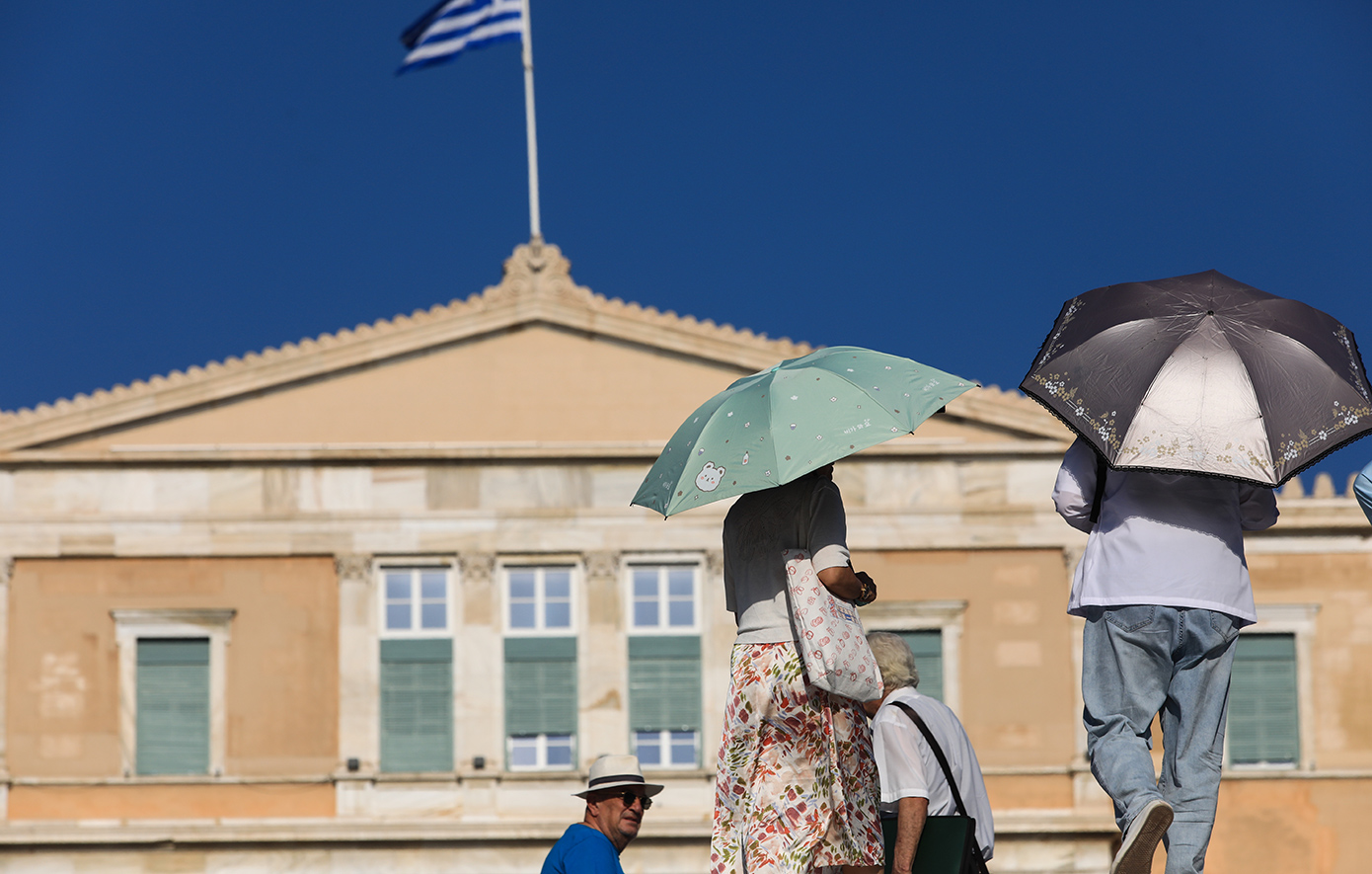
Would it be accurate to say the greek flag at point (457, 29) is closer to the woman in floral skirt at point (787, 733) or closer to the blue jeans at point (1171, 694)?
the woman in floral skirt at point (787, 733)

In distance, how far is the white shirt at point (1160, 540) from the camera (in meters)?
5.86

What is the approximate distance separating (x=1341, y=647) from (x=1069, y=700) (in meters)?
3.57

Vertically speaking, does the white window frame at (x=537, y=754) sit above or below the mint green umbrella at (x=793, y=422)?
below

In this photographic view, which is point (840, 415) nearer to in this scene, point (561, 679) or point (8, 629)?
point (561, 679)

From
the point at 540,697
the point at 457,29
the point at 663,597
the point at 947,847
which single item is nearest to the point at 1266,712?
the point at 663,597

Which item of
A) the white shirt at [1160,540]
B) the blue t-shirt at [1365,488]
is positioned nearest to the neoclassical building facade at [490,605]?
the blue t-shirt at [1365,488]

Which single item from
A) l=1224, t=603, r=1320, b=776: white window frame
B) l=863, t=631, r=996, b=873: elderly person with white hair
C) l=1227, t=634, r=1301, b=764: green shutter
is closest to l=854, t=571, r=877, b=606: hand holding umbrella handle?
l=863, t=631, r=996, b=873: elderly person with white hair

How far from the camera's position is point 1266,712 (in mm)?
23312

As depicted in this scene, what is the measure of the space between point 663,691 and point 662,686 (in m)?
0.06

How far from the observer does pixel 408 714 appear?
2284 cm

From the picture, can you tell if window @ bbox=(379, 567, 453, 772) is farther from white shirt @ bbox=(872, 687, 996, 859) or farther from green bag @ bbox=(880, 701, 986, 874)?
green bag @ bbox=(880, 701, 986, 874)

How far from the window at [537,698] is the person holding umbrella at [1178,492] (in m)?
17.1

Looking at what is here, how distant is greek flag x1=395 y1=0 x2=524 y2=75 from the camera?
26609mm

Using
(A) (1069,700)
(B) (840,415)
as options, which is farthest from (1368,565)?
(B) (840,415)
